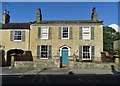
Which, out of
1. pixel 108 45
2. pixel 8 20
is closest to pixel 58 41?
pixel 8 20

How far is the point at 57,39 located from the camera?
110ft

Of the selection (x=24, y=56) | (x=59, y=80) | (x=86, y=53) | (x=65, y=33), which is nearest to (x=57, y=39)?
(x=65, y=33)

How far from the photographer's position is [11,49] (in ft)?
111

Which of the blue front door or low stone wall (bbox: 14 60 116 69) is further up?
the blue front door

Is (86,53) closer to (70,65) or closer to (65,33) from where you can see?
(65,33)

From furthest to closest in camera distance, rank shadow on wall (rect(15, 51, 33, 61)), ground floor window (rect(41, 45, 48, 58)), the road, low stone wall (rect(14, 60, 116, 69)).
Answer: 1. ground floor window (rect(41, 45, 48, 58))
2. shadow on wall (rect(15, 51, 33, 61))
3. low stone wall (rect(14, 60, 116, 69))
4. the road

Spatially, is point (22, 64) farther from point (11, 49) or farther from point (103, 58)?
point (103, 58)

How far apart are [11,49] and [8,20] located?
742 cm

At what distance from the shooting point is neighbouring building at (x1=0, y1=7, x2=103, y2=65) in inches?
Answer: 1297

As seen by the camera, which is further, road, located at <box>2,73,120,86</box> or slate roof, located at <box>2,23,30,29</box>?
slate roof, located at <box>2,23,30,29</box>

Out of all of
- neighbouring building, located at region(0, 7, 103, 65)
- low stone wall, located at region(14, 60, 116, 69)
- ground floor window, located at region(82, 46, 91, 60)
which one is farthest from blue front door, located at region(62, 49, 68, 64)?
low stone wall, located at region(14, 60, 116, 69)

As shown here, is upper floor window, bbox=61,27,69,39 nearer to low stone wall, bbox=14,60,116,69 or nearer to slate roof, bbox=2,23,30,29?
slate roof, bbox=2,23,30,29

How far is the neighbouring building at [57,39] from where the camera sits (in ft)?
108

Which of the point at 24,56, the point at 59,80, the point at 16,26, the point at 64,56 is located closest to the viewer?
the point at 59,80
